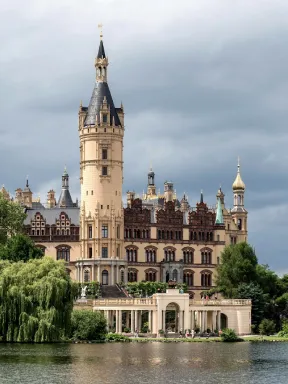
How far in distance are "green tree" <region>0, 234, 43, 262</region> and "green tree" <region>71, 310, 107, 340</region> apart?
18509 mm

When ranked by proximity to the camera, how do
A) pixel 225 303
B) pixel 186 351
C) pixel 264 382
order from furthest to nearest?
pixel 225 303, pixel 186 351, pixel 264 382

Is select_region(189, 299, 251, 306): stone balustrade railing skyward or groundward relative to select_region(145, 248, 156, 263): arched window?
groundward

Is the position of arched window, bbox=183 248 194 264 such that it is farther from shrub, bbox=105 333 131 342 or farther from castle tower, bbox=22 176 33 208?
shrub, bbox=105 333 131 342

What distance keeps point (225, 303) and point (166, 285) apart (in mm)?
18165

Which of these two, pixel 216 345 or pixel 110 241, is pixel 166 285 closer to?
pixel 110 241

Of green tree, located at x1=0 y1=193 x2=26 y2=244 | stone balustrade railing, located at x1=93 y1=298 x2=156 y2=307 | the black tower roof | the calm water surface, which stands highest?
the black tower roof

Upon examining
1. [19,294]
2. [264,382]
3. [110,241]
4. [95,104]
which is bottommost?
[264,382]

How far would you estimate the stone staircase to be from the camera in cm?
13688

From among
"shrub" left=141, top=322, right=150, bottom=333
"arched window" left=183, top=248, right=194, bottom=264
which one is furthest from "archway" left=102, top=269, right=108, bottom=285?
"shrub" left=141, top=322, right=150, bottom=333

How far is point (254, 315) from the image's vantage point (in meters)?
131

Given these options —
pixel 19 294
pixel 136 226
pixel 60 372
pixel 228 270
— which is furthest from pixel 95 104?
pixel 60 372

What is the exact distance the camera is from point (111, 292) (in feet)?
458

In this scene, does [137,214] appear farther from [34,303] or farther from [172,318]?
[34,303]

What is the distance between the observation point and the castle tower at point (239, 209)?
165000 mm
